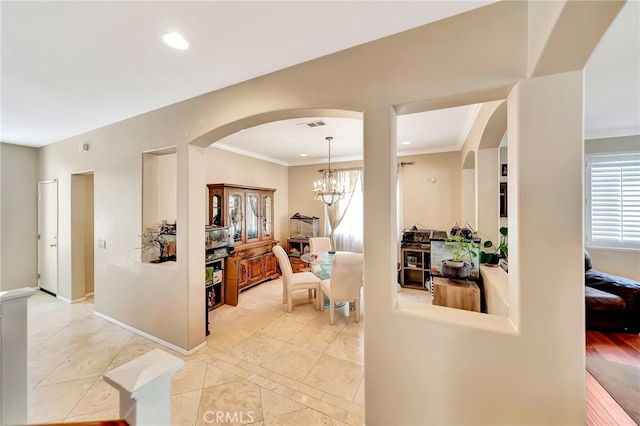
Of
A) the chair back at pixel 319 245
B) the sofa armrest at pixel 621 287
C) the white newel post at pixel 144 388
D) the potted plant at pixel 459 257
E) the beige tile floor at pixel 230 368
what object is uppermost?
the potted plant at pixel 459 257

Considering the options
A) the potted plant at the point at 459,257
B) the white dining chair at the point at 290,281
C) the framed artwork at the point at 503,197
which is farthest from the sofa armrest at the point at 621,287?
the white dining chair at the point at 290,281

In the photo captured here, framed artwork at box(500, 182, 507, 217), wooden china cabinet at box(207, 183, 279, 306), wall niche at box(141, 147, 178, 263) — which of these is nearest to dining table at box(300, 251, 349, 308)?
wooden china cabinet at box(207, 183, 279, 306)

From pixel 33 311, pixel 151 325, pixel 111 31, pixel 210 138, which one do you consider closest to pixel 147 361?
pixel 111 31

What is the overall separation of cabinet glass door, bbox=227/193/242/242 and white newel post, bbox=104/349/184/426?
3.56 metres

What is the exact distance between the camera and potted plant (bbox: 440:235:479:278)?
200cm

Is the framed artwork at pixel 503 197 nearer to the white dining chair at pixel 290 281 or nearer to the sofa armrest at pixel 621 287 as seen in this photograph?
the sofa armrest at pixel 621 287

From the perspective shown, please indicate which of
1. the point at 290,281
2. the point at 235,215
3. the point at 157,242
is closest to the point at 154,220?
the point at 157,242

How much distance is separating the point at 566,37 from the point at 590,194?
4.40 metres

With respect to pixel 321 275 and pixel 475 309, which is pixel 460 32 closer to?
pixel 475 309

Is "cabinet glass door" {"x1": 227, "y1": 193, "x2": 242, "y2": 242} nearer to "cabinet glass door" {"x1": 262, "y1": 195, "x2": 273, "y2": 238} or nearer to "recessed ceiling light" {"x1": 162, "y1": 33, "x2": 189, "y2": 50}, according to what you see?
"cabinet glass door" {"x1": 262, "y1": 195, "x2": 273, "y2": 238}

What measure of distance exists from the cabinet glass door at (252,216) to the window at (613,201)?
227 inches

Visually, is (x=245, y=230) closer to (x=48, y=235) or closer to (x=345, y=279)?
(x=345, y=279)

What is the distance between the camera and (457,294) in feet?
6.16

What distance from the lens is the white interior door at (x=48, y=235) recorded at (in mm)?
4051
